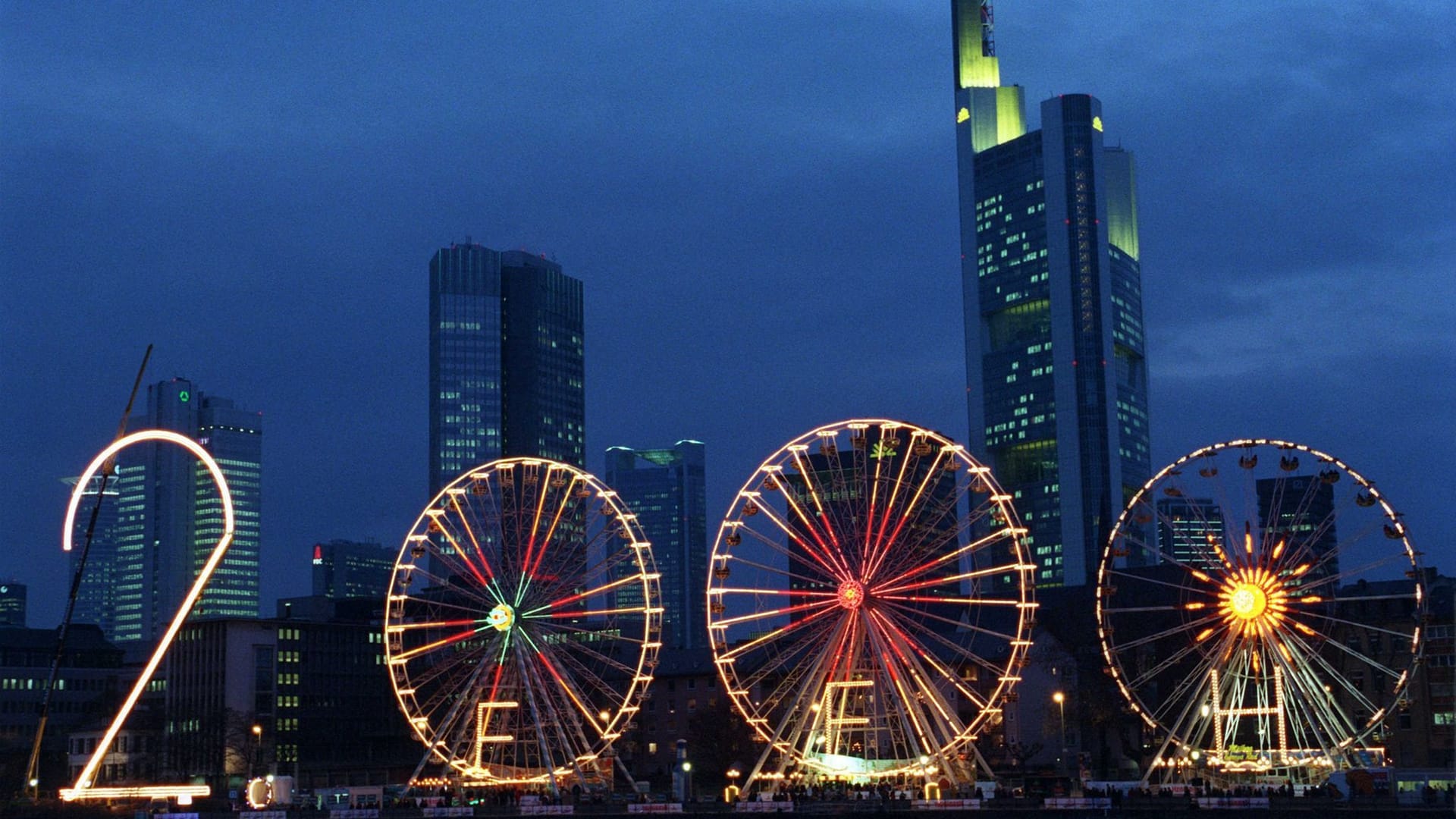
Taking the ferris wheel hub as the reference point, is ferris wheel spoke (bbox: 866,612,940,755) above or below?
below

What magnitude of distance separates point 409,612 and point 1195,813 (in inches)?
4626

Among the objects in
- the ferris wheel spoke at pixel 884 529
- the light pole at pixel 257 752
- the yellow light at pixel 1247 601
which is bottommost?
the light pole at pixel 257 752

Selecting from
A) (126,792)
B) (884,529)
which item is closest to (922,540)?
(884,529)

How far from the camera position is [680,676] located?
169250mm

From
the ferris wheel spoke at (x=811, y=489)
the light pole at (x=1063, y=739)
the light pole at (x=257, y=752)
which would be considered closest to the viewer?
the ferris wheel spoke at (x=811, y=489)

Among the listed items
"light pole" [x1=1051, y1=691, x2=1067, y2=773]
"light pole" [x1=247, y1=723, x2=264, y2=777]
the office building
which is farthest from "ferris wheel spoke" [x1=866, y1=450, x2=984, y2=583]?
the office building

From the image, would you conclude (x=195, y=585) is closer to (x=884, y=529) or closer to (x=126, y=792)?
(x=126, y=792)

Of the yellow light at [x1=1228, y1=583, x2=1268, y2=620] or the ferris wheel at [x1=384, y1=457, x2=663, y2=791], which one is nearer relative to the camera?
the yellow light at [x1=1228, y1=583, x2=1268, y2=620]

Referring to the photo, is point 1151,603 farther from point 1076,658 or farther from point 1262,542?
point 1262,542

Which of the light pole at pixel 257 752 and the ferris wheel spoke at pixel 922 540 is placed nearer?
the ferris wheel spoke at pixel 922 540

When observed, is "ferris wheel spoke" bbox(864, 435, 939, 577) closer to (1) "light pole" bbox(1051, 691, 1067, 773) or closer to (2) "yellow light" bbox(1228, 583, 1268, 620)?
(2) "yellow light" bbox(1228, 583, 1268, 620)

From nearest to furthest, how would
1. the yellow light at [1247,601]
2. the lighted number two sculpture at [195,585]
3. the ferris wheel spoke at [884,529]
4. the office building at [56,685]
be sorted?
the lighted number two sculpture at [195,585] < the yellow light at [1247,601] < the ferris wheel spoke at [884,529] < the office building at [56,685]

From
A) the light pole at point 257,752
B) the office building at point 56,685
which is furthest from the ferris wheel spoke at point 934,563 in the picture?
the office building at point 56,685

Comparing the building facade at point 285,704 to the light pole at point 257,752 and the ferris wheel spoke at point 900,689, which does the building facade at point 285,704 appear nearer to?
the light pole at point 257,752
